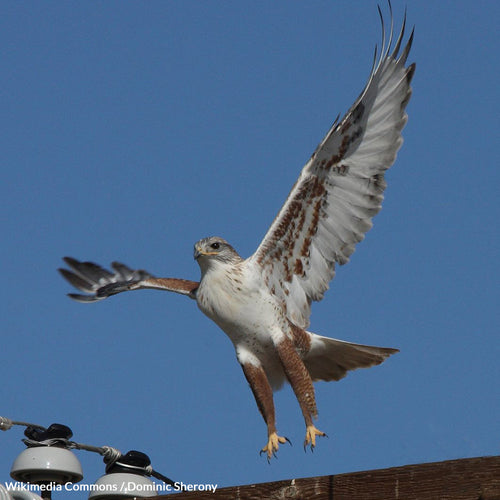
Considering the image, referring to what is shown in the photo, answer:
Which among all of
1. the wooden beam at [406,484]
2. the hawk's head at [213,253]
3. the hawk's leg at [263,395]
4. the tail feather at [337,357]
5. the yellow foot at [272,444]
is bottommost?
the wooden beam at [406,484]

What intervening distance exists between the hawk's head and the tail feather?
804 mm

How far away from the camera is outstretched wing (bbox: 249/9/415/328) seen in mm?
6539

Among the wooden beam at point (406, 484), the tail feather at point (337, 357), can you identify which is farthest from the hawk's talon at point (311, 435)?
the wooden beam at point (406, 484)

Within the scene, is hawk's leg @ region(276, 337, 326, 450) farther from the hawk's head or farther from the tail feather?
the hawk's head

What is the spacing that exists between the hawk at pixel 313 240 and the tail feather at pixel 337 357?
1 cm

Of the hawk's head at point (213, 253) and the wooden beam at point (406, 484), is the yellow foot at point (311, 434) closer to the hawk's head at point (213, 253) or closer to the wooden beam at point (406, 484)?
the hawk's head at point (213, 253)

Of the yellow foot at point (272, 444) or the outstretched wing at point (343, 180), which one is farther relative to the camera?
the outstretched wing at point (343, 180)

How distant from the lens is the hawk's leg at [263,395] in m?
5.91

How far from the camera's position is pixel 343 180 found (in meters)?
6.58

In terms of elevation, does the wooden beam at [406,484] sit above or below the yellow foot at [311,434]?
below

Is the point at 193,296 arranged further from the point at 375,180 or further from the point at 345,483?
the point at 345,483

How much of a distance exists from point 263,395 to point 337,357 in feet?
2.91

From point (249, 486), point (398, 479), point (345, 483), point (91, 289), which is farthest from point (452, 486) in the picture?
point (91, 289)

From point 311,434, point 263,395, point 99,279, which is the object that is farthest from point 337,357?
point 99,279
